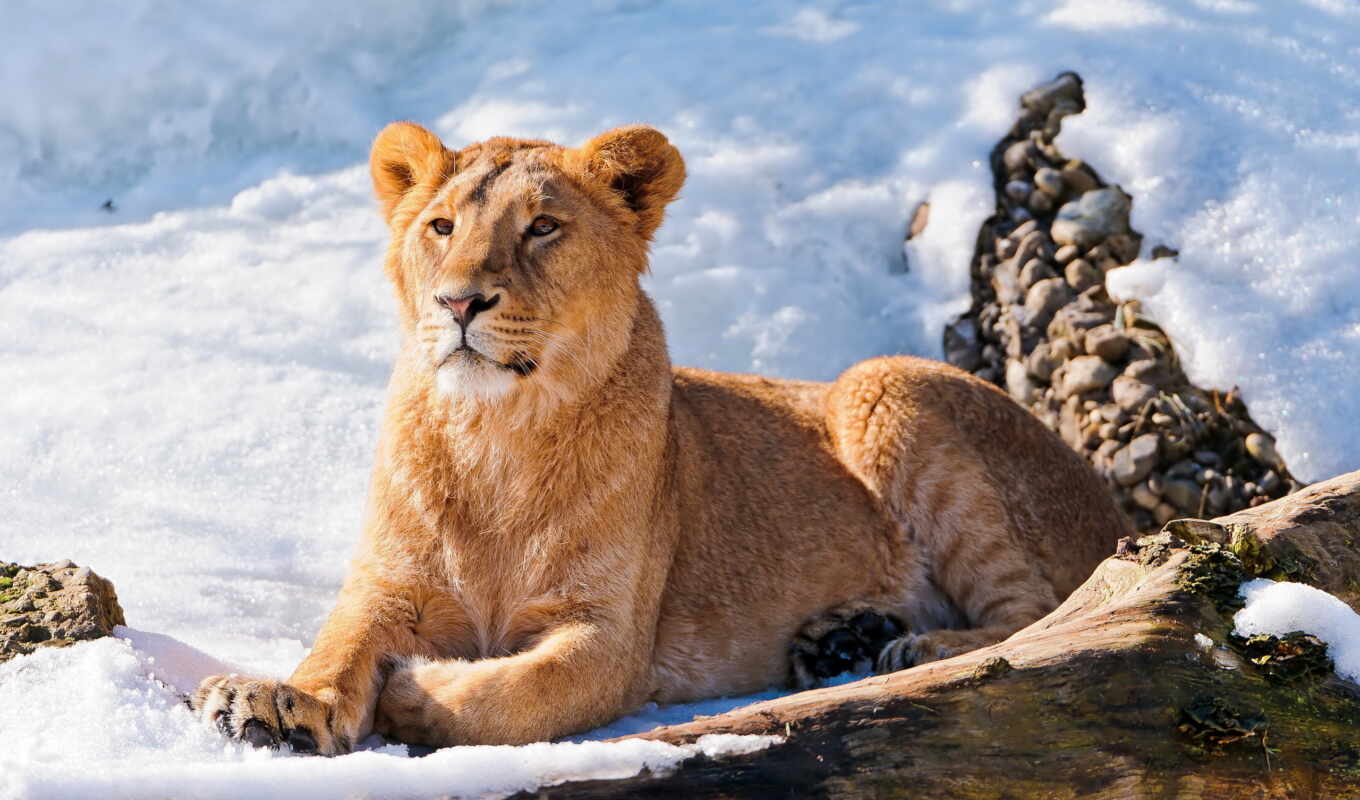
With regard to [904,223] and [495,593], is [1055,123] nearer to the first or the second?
[904,223]

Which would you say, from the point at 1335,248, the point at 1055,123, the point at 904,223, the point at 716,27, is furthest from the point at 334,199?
the point at 1335,248

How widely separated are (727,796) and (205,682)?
5.55 feet

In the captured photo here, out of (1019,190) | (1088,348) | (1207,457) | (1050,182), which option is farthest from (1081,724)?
(1019,190)

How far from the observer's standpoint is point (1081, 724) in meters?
3.50

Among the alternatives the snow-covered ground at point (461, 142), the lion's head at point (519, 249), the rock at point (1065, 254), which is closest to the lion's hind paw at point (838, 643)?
the lion's head at point (519, 249)

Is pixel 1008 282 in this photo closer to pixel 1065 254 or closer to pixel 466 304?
pixel 1065 254

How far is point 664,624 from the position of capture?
5547 millimetres

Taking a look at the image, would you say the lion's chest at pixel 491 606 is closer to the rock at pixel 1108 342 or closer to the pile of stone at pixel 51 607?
the pile of stone at pixel 51 607

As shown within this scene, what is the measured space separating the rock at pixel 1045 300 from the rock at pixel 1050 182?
0.58 metres

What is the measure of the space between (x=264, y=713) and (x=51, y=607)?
126 cm

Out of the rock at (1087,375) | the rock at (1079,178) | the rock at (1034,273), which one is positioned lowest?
the rock at (1087,375)

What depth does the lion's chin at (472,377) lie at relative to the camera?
14.7 feet

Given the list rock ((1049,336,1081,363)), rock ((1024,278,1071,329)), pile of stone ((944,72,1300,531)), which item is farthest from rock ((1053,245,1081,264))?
rock ((1049,336,1081,363))

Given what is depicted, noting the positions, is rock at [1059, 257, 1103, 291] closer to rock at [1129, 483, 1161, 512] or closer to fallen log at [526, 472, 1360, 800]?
rock at [1129, 483, 1161, 512]
